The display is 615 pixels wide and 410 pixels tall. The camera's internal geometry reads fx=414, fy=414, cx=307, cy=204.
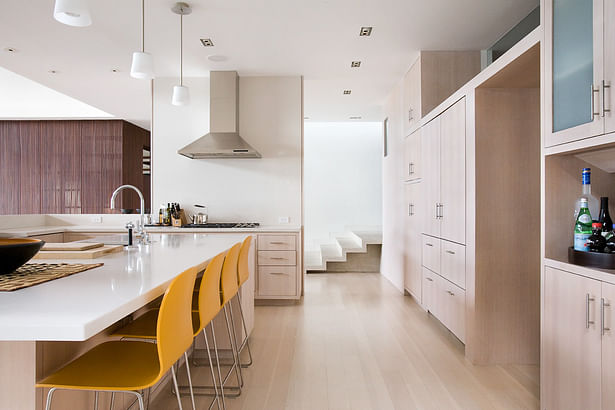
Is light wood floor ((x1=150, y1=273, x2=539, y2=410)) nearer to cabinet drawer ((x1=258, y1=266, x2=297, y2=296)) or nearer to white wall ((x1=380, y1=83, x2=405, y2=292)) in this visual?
cabinet drawer ((x1=258, y1=266, x2=297, y2=296))

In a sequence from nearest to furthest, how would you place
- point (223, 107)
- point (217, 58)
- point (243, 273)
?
1. point (243, 273)
2. point (217, 58)
3. point (223, 107)

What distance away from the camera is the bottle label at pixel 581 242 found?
73.5 inches

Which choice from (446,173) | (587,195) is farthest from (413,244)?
(587,195)

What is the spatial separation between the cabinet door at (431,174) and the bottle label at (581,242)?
1.67 meters

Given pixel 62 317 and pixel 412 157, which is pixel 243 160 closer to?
Result: pixel 412 157

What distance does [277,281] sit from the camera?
180 inches

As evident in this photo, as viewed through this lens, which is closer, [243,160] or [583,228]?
[583,228]

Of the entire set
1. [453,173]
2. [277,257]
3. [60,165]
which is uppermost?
[60,165]

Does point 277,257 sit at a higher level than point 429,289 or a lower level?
higher

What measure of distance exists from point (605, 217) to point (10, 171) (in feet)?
29.7

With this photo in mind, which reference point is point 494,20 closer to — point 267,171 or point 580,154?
point 580,154

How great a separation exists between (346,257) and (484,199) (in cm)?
408

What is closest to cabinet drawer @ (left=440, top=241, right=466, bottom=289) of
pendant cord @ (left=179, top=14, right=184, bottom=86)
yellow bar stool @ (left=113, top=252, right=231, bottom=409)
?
yellow bar stool @ (left=113, top=252, right=231, bottom=409)

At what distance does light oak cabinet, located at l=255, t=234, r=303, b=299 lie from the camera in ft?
14.9
